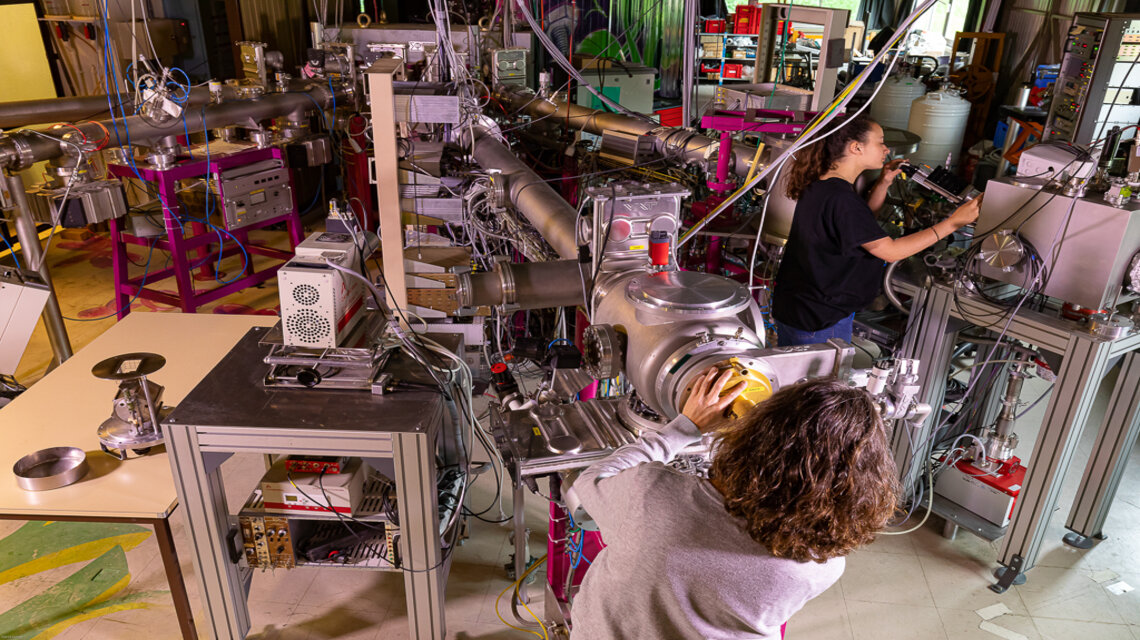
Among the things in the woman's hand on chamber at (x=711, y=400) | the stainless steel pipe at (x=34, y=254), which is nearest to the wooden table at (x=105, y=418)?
the stainless steel pipe at (x=34, y=254)

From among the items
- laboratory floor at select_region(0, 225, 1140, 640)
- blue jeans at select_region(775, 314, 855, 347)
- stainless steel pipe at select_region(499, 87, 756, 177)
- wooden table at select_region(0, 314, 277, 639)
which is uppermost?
stainless steel pipe at select_region(499, 87, 756, 177)

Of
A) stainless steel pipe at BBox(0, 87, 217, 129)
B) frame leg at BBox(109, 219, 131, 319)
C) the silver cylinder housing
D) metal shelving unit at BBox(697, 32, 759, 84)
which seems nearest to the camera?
the silver cylinder housing

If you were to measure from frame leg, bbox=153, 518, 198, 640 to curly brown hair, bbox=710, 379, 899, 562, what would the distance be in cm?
141

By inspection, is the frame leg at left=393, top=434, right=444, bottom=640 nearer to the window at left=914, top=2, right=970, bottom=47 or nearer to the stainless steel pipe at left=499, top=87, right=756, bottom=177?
the stainless steel pipe at left=499, top=87, right=756, bottom=177

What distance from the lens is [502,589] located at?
237 cm

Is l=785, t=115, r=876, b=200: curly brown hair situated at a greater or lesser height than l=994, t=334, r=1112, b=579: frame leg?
greater

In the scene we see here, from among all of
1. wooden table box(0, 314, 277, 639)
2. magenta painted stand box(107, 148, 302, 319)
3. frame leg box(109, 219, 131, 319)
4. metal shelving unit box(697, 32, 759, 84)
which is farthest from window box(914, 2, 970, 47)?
wooden table box(0, 314, 277, 639)

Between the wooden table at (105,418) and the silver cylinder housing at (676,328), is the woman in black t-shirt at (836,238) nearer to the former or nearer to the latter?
the silver cylinder housing at (676,328)

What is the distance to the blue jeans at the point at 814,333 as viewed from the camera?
2.39 m

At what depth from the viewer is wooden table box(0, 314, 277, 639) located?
5.81 feet

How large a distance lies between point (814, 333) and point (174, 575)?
1.89m

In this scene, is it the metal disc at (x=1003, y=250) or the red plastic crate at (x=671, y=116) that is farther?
the red plastic crate at (x=671, y=116)

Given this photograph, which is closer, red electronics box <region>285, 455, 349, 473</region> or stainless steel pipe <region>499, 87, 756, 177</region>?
red electronics box <region>285, 455, 349, 473</region>

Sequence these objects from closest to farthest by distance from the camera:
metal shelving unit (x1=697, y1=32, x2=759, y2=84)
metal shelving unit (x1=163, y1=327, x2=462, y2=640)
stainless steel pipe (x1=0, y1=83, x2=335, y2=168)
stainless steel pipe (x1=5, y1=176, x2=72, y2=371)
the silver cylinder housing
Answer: the silver cylinder housing, metal shelving unit (x1=163, y1=327, x2=462, y2=640), stainless steel pipe (x1=0, y1=83, x2=335, y2=168), stainless steel pipe (x1=5, y1=176, x2=72, y2=371), metal shelving unit (x1=697, y1=32, x2=759, y2=84)
